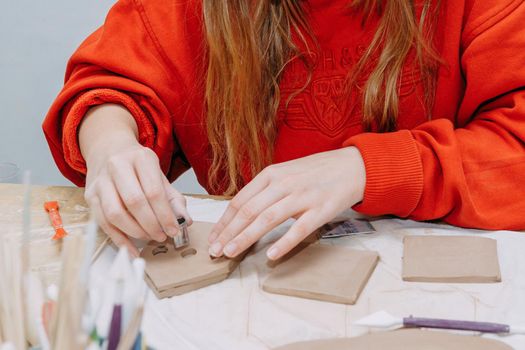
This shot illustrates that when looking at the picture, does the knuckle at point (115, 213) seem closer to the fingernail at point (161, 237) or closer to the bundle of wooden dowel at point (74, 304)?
the fingernail at point (161, 237)

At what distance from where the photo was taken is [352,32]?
33.9 inches

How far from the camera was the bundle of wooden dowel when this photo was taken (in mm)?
340

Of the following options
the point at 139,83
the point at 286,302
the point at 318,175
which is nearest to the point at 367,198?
the point at 318,175

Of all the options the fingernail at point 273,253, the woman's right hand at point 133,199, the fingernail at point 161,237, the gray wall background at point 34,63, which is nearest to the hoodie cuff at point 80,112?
the woman's right hand at point 133,199

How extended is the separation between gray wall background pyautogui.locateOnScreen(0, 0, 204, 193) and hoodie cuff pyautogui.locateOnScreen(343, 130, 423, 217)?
845mm

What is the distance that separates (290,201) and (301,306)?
0.41 ft

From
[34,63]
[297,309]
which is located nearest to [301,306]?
[297,309]

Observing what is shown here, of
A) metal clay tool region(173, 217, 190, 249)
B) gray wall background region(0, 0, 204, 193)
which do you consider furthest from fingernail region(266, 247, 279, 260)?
gray wall background region(0, 0, 204, 193)

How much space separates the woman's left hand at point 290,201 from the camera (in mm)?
665

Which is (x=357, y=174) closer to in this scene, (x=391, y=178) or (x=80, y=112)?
(x=391, y=178)

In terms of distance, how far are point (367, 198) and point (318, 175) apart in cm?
7

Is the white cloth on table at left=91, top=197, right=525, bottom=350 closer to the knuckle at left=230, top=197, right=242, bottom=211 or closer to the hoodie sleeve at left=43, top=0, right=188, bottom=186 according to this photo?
the knuckle at left=230, top=197, right=242, bottom=211

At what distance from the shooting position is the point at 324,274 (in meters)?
0.64

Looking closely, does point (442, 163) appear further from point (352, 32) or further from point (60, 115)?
point (60, 115)
